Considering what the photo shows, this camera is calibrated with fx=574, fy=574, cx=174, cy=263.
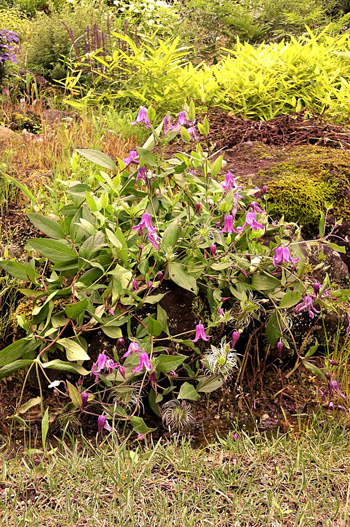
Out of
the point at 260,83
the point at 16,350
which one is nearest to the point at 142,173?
the point at 16,350

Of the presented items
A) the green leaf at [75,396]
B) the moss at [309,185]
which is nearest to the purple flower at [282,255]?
the moss at [309,185]

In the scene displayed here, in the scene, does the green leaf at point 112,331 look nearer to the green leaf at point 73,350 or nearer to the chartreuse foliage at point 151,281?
the chartreuse foliage at point 151,281

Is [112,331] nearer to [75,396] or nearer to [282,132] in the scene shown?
[75,396]

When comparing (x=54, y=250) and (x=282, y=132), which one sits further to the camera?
(x=282, y=132)

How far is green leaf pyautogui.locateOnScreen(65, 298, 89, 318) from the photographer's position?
224cm

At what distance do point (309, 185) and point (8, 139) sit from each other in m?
2.21

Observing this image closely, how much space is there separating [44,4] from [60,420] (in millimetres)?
12381

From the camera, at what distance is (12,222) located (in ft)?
10.6

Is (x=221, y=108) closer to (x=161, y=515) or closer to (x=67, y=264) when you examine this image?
(x=67, y=264)

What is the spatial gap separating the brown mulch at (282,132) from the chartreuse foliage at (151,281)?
1521 millimetres

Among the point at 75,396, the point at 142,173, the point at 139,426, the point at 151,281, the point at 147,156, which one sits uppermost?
the point at 147,156

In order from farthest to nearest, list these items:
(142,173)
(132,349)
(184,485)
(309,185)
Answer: (309,185) → (142,173) → (132,349) → (184,485)

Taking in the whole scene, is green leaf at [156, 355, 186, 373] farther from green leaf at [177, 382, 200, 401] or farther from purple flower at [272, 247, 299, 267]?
purple flower at [272, 247, 299, 267]

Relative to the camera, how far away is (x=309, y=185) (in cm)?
334
